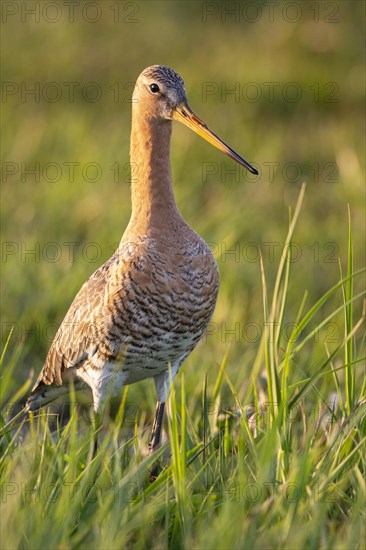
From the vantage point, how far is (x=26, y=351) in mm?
5500

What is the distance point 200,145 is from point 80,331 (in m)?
4.95

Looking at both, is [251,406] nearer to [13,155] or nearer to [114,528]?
[114,528]

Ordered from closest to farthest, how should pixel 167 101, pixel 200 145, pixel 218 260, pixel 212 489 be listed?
pixel 212 489 → pixel 167 101 → pixel 218 260 → pixel 200 145

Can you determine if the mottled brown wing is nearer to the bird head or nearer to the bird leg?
the bird leg

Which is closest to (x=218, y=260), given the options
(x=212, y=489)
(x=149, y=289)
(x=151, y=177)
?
(x=151, y=177)

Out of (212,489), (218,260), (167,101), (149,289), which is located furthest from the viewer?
(218,260)

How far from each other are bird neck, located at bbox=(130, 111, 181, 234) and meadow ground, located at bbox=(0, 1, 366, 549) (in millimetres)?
595

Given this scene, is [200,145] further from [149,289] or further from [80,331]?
[149,289]

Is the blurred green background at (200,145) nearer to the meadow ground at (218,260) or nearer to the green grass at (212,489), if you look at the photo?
the meadow ground at (218,260)

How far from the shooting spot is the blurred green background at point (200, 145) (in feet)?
20.7

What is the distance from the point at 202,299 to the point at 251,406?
510mm

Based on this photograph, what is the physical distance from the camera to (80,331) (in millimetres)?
4480

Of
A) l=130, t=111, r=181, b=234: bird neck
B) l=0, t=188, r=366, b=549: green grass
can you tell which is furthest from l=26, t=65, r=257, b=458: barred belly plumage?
l=0, t=188, r=366, b=549: green grass

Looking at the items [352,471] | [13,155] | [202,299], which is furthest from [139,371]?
[13,155]
